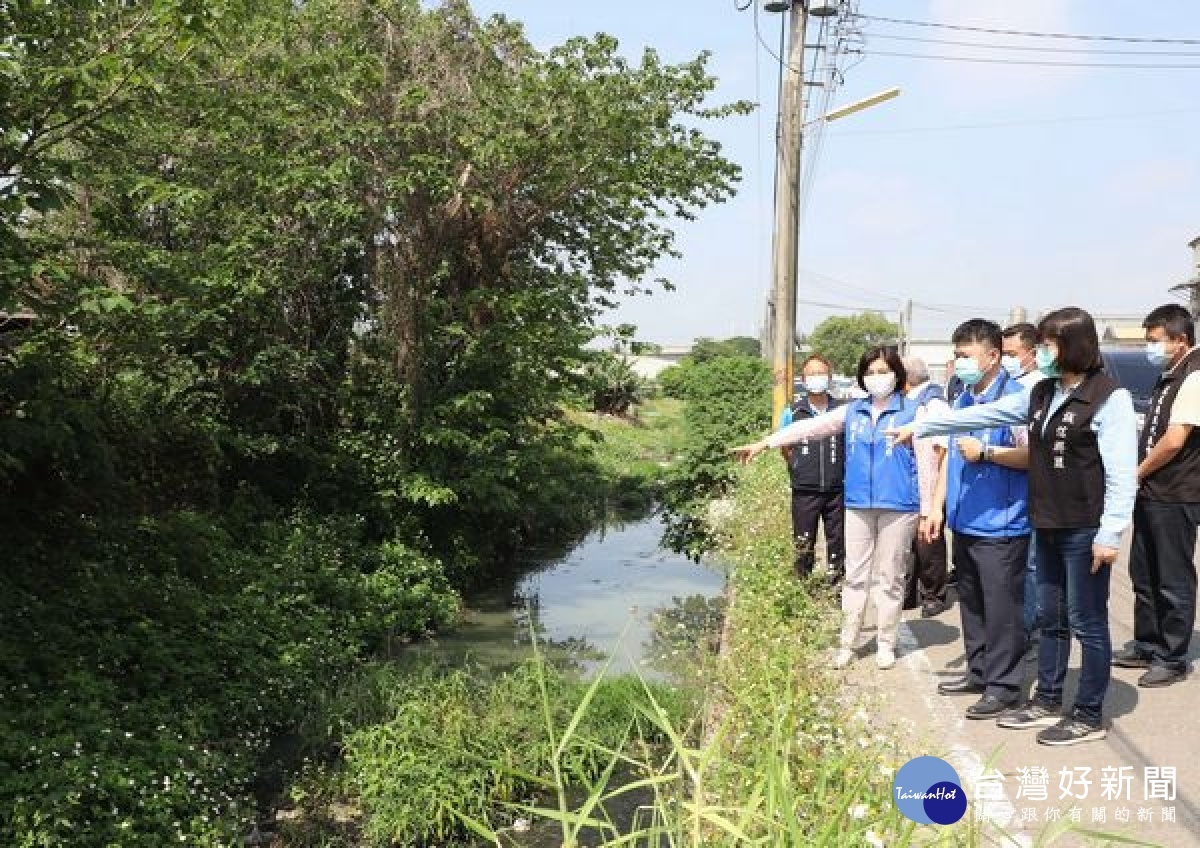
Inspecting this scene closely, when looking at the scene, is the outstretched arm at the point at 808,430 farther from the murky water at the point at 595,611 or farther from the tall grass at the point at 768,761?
the murky water at the point at 595,611

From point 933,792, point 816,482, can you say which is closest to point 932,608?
point 816,482

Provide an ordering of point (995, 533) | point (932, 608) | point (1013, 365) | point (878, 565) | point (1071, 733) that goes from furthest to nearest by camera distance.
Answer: point (932, 608) → point (1013, 365) → point (878, 565) → point (995, 533) → point (1071, 733)

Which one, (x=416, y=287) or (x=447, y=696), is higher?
(x=416, y=287)

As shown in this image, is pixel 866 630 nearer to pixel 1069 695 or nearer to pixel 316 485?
pixel 1069 695

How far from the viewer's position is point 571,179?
11.2 metres

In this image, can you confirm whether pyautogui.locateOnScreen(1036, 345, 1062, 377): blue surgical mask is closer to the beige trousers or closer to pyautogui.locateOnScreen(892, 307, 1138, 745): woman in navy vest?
pyautogui.locateOnScreen(892, 307, 1138, 745): woman in navy vest

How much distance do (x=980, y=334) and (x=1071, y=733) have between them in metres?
1.94

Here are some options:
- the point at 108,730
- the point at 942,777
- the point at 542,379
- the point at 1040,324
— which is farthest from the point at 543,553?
the point at 942,777

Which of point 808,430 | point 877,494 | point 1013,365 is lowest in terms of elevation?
point 877,494

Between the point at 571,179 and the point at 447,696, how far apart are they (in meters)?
6.28

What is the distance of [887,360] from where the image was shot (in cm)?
549

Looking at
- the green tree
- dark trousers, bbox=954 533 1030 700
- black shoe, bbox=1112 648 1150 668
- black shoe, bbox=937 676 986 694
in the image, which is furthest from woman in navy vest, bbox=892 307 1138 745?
the green tree

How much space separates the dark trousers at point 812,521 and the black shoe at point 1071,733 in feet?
7.95

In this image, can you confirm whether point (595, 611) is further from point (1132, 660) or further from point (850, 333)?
point (850, 333)
